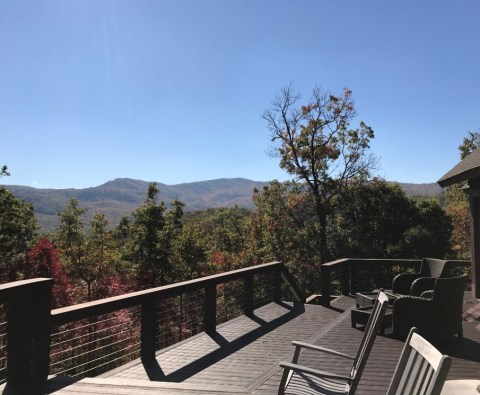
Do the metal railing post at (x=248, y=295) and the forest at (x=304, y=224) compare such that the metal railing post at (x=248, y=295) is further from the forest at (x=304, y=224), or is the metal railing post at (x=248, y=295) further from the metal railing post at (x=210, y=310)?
the forest at (x=304, y=224)

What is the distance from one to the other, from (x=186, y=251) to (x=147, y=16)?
19.0 m

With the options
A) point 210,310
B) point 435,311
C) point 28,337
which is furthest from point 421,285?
point 28,337

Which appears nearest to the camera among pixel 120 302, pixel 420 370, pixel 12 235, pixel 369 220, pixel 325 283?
pixel 420 370

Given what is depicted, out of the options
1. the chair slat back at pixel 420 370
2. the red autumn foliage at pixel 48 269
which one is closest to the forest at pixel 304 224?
the red autumn foliage at pixel 48 269

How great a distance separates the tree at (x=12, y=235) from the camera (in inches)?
834

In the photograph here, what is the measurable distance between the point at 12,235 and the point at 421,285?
21002 mm

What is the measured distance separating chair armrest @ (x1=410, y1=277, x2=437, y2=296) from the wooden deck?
827 mm

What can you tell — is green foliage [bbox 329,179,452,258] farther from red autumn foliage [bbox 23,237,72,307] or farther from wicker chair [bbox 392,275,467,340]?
wicker chair [bbox 392,275,467,340]

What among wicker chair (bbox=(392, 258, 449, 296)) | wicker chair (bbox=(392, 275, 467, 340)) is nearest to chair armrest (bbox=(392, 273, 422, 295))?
wicker chair (bbox=(392, 258, 449, 296))

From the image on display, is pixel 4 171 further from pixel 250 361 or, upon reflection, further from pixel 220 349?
pixel 250 361

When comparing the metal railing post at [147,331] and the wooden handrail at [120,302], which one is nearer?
the wooden handrail at [120,302]

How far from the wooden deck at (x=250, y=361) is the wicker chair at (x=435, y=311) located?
22 centimetres

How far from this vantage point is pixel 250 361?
509 centimetres

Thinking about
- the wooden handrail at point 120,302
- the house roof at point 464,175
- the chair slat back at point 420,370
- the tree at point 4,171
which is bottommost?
the wooden handrail at point 120,302
